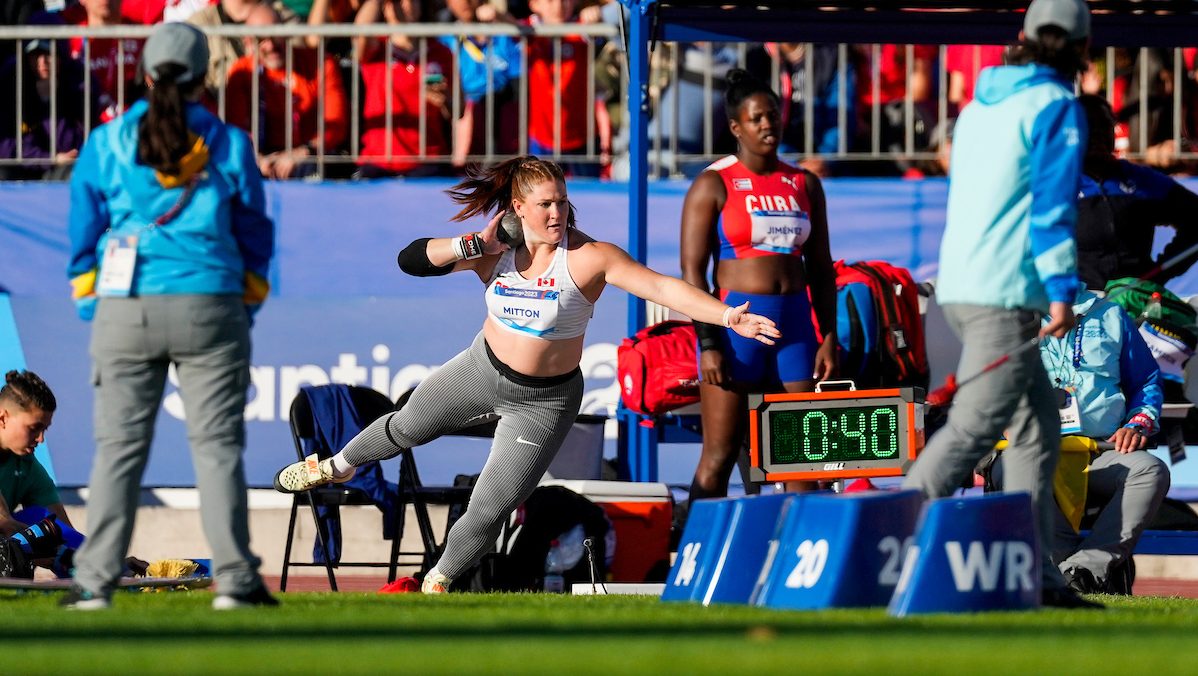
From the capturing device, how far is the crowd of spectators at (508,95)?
13.5 meters

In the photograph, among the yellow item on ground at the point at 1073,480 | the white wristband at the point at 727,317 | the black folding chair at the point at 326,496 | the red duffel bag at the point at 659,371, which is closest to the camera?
the white wristband at the point at 727,317

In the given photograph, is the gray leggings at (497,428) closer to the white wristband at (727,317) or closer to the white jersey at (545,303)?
the white jersey at (545,303)

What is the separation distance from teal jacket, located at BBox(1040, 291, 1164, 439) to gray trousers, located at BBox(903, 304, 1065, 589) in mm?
3352

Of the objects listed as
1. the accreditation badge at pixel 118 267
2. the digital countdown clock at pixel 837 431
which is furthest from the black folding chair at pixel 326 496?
the accreditation badge at pixel 118 267

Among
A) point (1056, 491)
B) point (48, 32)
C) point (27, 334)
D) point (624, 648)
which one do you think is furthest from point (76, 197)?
point (48, 32)

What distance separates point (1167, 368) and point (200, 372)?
6349 mm

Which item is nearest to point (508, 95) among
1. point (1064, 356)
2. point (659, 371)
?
point (659, 371)

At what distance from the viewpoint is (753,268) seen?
30.9ft

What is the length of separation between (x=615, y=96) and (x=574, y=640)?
8.88 m

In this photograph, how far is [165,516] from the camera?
12172mm

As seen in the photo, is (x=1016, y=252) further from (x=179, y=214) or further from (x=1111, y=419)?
(x=1111, y=419)

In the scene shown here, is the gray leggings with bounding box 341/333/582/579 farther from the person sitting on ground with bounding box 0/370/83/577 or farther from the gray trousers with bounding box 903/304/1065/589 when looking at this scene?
the gray trousers with bounding box 903/304/1065/589

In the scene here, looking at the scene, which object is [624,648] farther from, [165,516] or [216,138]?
[165,516]

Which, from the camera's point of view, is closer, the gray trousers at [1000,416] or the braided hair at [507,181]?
the gray trousers at [1000,416]
